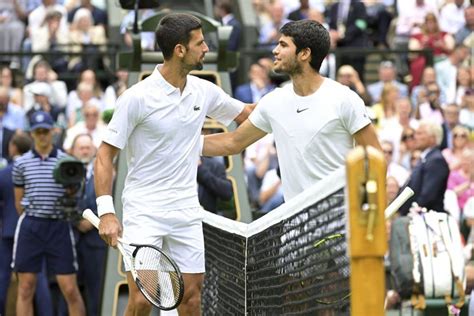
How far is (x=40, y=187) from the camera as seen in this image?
14.3m

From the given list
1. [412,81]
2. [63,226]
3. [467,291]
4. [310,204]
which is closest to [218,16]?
[412,81]

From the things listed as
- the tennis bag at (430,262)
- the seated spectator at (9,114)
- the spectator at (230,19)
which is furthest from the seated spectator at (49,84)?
the tennis bag at (430,262)

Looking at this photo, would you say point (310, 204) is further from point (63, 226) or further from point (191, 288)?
point (63, 226)

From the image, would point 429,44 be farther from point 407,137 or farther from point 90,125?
point 90,125

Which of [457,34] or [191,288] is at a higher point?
[457,34]

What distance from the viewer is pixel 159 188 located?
9586 millimetres

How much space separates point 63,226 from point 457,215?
4514mm

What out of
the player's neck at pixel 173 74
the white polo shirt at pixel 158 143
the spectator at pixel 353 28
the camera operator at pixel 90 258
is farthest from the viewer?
the spectator at pixel 353 28

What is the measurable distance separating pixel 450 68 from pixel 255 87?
2909mm

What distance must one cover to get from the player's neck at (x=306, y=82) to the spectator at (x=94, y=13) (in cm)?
1396

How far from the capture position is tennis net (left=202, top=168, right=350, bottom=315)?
7.74 m

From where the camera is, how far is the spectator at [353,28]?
2247 centimetres

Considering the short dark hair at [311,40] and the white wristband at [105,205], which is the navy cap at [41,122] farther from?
the short dark hair at [311,40]

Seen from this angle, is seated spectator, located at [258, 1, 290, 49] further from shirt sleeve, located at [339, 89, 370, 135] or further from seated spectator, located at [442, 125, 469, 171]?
shirt sleeve, located at [339, 89, 370, 135]
